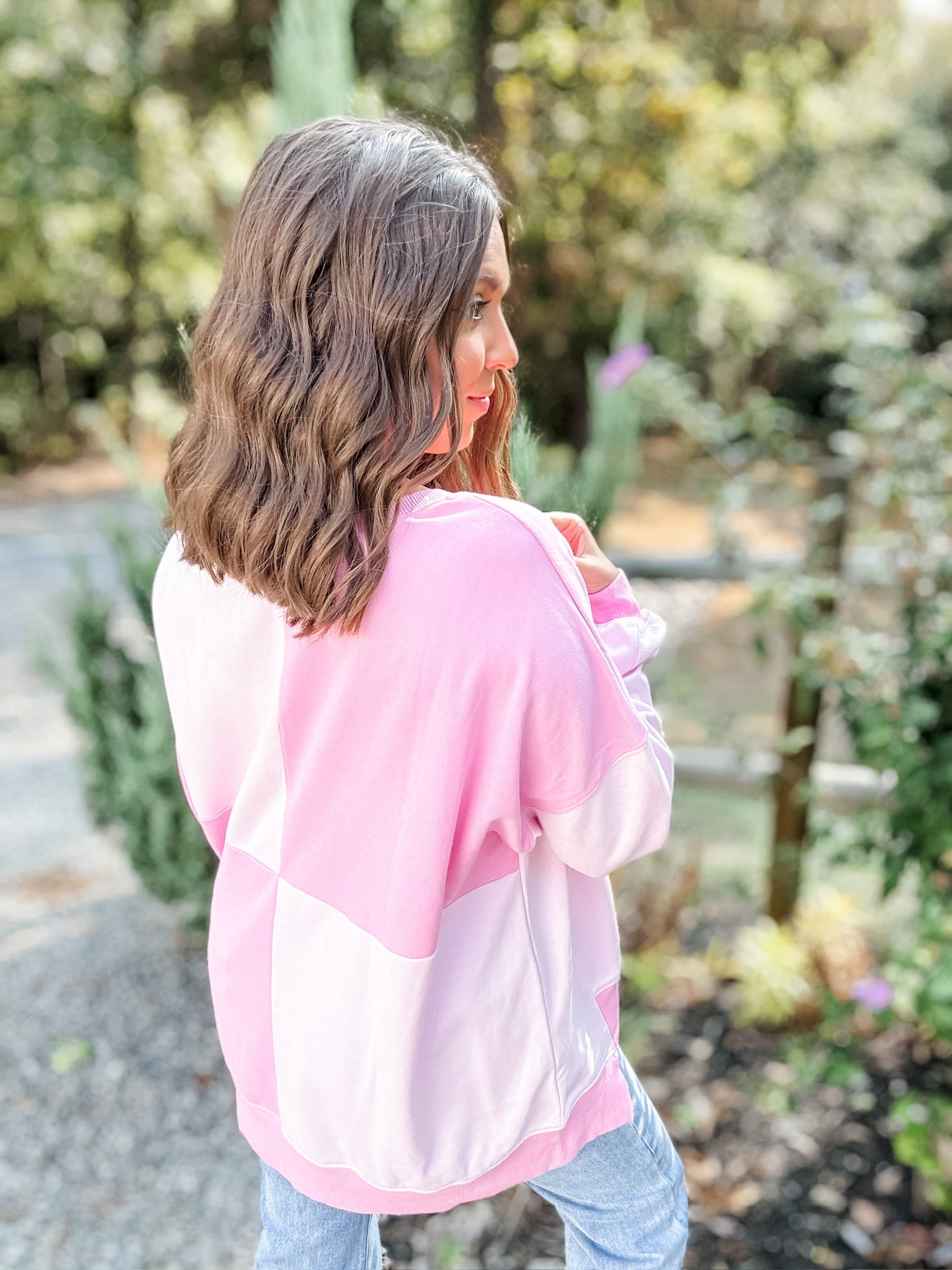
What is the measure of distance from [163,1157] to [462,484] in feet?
5.50

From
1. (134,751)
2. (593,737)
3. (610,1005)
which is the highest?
→ (593,737)

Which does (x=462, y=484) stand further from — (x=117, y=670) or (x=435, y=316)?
(x=117, y=670)

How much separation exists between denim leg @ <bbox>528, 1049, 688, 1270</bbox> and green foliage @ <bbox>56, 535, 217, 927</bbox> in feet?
4.18

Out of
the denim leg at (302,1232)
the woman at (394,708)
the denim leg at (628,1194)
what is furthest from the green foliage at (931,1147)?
the denim leg at (302,1232)

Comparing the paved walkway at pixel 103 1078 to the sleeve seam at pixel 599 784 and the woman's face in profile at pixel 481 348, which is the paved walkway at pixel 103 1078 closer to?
the woman's face in profile at pixel 481 348

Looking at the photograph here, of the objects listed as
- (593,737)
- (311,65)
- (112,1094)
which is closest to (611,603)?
(593,737)

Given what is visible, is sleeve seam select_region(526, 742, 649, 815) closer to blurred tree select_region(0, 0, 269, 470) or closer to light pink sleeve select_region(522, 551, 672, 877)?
light pink sleeve select_region(522, 551, 672, 877)

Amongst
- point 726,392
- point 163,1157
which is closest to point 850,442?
point 163,1157

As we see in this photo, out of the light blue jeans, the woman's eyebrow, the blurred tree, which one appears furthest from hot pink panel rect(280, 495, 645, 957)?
the blurred tree

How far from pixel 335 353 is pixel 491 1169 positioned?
766mm

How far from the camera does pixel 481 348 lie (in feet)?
3.04

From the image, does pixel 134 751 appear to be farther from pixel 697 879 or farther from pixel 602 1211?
pixel 602 1211

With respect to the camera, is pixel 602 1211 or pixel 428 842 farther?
pixel 602 1211

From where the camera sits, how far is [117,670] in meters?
2.58
